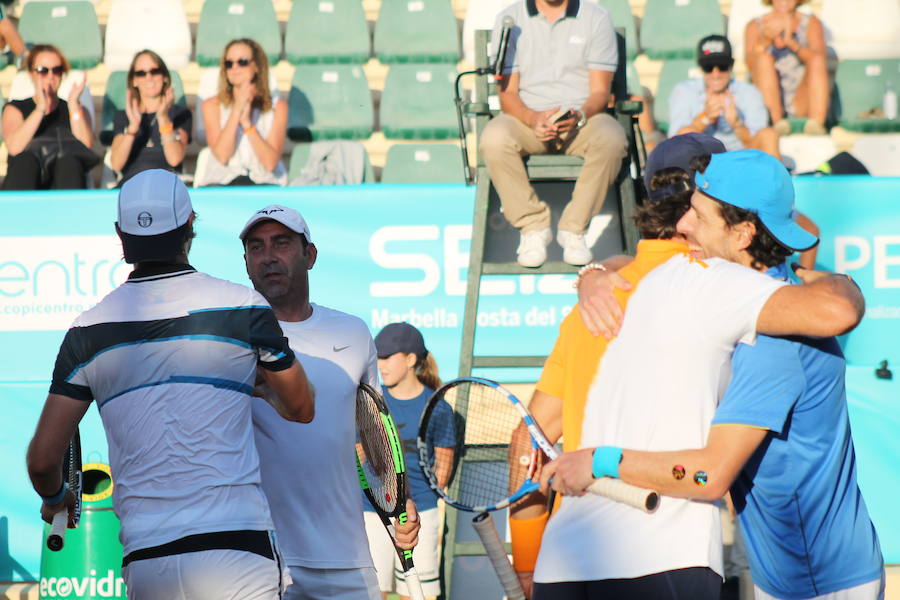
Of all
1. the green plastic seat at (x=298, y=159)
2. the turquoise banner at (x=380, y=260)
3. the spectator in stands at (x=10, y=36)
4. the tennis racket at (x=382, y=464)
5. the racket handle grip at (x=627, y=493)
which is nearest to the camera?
the racket handle grip at (x=627, y=493)

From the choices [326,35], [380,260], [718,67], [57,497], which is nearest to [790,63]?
[718,67]

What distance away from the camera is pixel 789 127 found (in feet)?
28.3

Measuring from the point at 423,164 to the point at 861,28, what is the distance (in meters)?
4.30

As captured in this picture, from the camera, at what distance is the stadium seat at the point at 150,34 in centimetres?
966

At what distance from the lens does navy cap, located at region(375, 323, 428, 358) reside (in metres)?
5.75

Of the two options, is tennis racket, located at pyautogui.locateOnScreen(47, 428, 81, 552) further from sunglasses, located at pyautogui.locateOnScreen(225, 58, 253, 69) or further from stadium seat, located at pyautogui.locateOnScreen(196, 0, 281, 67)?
stadium seat, located at pyautogui.locateOnScreen(196, 0, 281, 67)

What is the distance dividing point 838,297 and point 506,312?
3.95 meters

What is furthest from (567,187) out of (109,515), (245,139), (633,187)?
(109,515)

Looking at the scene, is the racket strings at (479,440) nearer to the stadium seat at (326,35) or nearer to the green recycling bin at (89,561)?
Result: the green recycling bin at (89,561)

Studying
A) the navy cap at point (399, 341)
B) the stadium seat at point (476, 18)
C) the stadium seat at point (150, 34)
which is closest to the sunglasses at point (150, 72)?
the stadium seat at point (150, 34)

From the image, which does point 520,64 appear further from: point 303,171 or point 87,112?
point 87,112

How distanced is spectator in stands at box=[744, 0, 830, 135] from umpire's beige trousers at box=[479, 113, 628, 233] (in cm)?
315

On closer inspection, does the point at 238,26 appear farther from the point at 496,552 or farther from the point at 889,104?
the point at 496,552

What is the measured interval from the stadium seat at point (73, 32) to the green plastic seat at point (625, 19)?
169 inches
